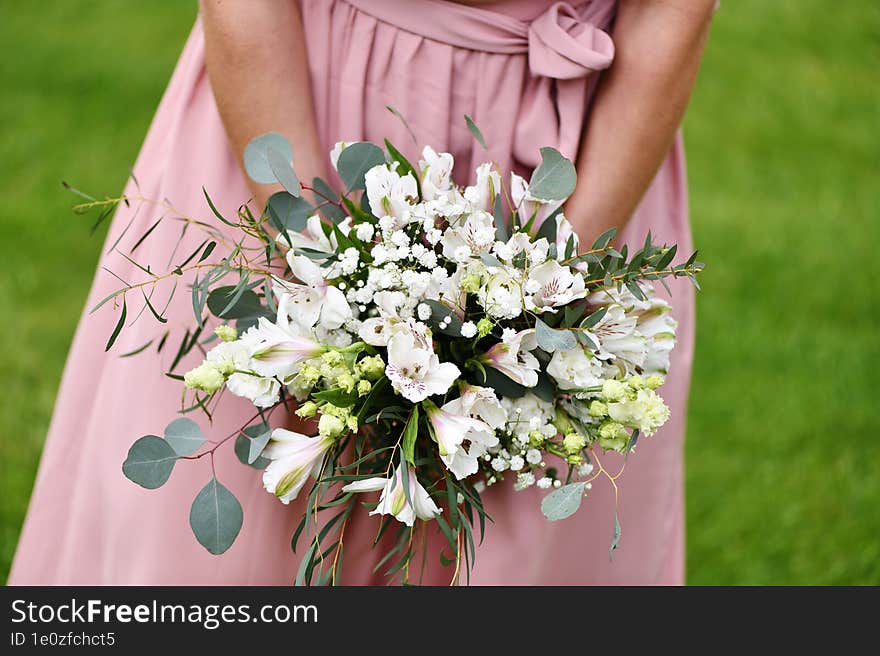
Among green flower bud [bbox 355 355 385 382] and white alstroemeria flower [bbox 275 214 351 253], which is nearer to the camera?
green flower bud [bbox 355 355 385 382]

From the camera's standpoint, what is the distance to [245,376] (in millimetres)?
1294

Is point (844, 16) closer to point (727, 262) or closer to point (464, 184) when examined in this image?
point (727, 262)

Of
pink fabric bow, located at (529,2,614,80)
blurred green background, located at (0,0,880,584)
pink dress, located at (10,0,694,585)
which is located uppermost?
pink fabric bow, located at (529,2,614,80)

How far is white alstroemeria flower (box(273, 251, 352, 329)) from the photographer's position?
50.7 inches

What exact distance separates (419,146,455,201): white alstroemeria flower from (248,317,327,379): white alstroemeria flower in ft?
0.84

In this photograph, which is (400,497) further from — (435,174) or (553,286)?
(435,174)

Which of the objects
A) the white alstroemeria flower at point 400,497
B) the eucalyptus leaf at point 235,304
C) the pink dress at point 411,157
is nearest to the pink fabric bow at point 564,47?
the pink dress at point 411,157

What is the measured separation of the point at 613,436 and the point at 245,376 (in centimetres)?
46

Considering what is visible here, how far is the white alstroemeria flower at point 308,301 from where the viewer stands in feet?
4.23

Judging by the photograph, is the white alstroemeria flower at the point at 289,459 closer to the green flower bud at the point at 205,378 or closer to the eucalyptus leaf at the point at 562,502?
the green flower bud at the point at 205,378

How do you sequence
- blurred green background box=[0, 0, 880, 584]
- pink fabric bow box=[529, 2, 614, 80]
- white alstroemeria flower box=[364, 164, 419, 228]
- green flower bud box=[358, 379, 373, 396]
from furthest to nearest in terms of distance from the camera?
blurred green background box=[0, 0, 880, 584] → pink fabric bow box=[529, 2, 614, 80] → white alstroemeria flower box=[364, 164, 419, 228] → green flower bud box=[358, 379, 373, 396]

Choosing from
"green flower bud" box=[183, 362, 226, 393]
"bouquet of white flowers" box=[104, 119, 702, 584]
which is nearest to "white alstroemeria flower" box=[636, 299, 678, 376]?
"bouquet of white flowers" box=[104, 119, 702, 584]

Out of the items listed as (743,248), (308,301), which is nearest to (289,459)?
(308,301)

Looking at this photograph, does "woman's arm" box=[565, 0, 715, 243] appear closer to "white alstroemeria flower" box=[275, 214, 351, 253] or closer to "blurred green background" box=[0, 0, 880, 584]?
"white alstroemeria flower" box=[275, 214, 351, 253]
